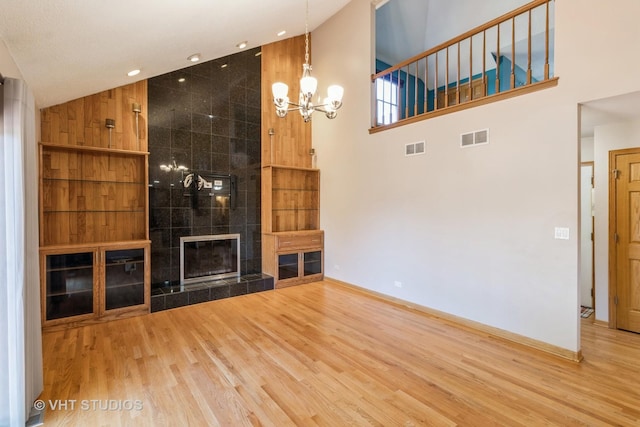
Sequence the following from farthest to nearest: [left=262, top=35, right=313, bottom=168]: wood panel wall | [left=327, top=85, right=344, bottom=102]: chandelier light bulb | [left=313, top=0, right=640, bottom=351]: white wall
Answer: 1. [left=262, top=35, right=313, bottom=168]: wood panel wall
2. [left=327, top=85, right=344, bottom=102]: chandelier light bulb
3. [left=313, top=0, right=640, bottom=351]: white wall

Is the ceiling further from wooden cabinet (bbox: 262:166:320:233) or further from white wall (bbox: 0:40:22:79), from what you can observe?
wooden cabinet (bbox: 262:166:320:233)

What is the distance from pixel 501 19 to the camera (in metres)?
3.54

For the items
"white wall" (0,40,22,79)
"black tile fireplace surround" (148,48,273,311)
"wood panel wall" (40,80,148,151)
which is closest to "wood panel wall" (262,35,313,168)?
"black tile fireplace surround" (148,48,273,311)

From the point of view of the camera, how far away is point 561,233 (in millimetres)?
3090

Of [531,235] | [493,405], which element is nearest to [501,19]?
[531,235]

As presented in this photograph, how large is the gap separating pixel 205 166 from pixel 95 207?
5.52 ft

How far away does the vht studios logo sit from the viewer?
2248mm

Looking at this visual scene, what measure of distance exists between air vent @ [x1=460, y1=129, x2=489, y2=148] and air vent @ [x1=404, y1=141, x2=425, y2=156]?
0.57 m

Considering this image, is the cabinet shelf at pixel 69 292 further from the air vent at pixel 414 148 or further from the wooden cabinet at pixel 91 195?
the air vent at pixel 414 148

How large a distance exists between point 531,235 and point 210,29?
4.18 meters

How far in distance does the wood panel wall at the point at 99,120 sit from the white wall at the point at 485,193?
11.1 ft

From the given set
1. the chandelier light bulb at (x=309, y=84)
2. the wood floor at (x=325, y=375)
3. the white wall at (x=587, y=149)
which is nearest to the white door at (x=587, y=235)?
the white wall at (x=587, y=149)

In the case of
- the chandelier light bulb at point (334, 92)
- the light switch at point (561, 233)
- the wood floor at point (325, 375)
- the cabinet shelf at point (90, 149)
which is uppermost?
the chandelier light bulb at point (334, 92)

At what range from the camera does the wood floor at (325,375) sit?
7.20 feet
